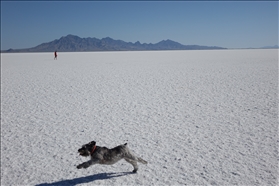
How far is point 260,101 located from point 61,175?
7.31 m

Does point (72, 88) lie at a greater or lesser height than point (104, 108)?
greater

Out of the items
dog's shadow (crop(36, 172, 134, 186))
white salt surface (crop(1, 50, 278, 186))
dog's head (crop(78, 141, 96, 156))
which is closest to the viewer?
dog's head (crop(78, 141, 96, 156))

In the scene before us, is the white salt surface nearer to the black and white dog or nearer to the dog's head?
the black and white dog

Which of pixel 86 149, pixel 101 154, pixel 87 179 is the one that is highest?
pixel 86 149

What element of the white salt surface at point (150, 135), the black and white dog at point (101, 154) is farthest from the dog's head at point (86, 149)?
the white salt surface at point (150, 135)

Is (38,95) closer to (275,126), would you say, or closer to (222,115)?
(222,115)

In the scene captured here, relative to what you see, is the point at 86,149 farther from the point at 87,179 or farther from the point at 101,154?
the point at 87,179

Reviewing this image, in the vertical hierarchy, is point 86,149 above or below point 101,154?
above

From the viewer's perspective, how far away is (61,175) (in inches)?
143

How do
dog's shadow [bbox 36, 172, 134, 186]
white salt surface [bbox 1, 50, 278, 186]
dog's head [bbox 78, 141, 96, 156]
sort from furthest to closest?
white salt surface [bbox 1, 50, 278, 186] → dog's shadow [bbox 36, 172, 134, 186] → dog's head [bbox 78, 141, 96, 156]

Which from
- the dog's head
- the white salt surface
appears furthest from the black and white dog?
the white salt surface

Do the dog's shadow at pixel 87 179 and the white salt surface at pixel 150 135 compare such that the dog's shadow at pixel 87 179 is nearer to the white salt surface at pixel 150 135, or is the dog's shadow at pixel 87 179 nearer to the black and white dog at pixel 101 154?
the white salt surface at pixel 150 135

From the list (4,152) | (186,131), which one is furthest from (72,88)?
(186,131)

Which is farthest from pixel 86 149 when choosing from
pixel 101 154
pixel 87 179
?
pixel 87 179
